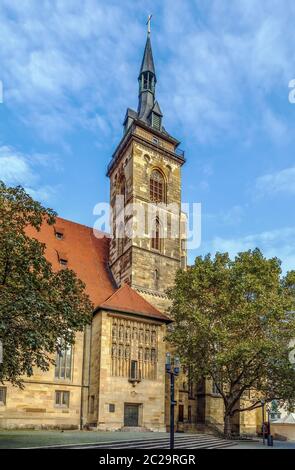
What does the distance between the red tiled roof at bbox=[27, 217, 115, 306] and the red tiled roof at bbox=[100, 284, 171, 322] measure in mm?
1837

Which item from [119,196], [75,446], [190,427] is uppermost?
[119,196]

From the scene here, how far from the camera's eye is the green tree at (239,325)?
87.2 ft

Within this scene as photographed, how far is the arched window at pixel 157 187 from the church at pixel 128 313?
112 millimetres

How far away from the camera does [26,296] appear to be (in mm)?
15328

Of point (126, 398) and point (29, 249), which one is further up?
point (29, 249)

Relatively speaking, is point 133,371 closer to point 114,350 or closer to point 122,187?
point 114,350

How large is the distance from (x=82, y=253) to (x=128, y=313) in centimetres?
847

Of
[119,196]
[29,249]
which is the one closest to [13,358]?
[29,249]

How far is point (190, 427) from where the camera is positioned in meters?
33.2

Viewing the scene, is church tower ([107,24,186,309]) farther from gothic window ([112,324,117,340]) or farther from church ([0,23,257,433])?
gothic window ([112,324,117,340])
